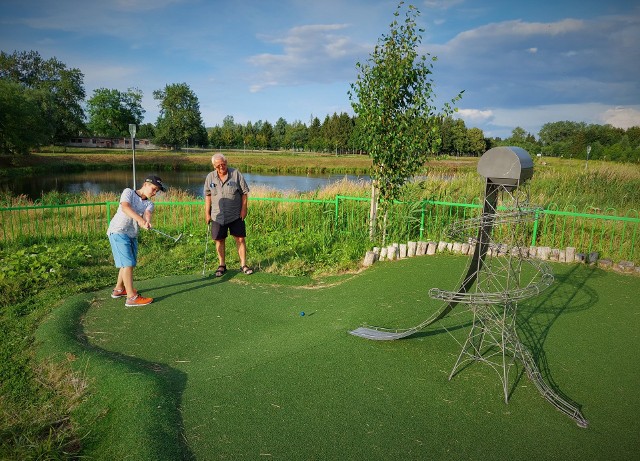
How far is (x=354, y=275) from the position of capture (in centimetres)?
754

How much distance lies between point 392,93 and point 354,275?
12.2 ft

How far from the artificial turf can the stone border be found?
3.49 ft

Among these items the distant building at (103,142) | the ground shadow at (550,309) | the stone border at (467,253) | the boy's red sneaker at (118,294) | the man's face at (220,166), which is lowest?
the boy's red sneaker at (118,294)

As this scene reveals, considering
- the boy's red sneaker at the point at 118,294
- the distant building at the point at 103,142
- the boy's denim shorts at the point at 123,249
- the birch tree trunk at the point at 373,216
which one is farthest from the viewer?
the distant building at the point at 103,142

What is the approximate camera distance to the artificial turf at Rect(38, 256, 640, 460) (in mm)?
2986

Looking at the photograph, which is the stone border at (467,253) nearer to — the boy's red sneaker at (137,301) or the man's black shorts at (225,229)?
the man's black shorts at (225,229)

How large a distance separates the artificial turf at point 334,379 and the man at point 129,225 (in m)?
0.42

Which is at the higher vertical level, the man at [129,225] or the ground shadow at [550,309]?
the man at [129,225]

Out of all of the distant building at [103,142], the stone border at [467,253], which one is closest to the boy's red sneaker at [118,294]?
the stone border at [467,253]

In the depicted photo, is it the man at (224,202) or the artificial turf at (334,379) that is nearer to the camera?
the artificial turf at (334,379)

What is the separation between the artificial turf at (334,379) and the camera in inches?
118

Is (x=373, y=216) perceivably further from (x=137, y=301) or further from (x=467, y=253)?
(x=137, y=301)

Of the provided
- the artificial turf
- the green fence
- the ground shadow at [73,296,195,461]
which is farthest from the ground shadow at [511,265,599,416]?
the ground shadow at [73,296,195,461]

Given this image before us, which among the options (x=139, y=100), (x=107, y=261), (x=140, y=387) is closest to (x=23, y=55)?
(x=139, y=100)
